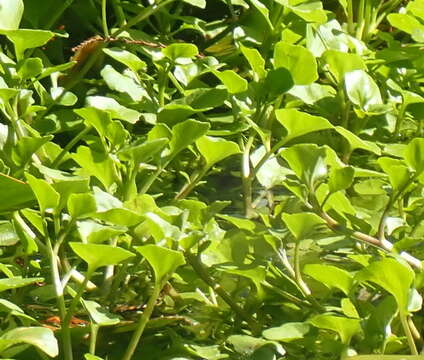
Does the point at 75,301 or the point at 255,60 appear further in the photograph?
the point at 255,60

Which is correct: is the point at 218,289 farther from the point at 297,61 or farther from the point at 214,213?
the point at 297,61

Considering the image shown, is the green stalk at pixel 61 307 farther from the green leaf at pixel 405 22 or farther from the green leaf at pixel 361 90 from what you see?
the green leaf at pixel 405 22

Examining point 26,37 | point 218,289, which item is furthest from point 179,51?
point 218,289

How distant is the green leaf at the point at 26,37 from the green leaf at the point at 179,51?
0.46 feet

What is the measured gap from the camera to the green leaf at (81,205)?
65 centimetres

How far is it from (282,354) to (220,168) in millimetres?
339

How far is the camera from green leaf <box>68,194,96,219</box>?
0.65 metres

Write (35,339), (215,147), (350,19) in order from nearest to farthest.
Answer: (35,339)
(215,147)
(350,19)

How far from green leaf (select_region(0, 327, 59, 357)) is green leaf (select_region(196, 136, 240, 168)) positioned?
257mm

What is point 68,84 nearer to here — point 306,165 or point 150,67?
point 150,67

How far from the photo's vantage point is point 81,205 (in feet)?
2.16

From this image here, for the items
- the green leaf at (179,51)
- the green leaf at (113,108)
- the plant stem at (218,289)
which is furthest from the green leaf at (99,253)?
the green leaf at (179,51)

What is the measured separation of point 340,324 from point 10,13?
426 mm

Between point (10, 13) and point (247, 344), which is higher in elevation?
point (10, 13)
